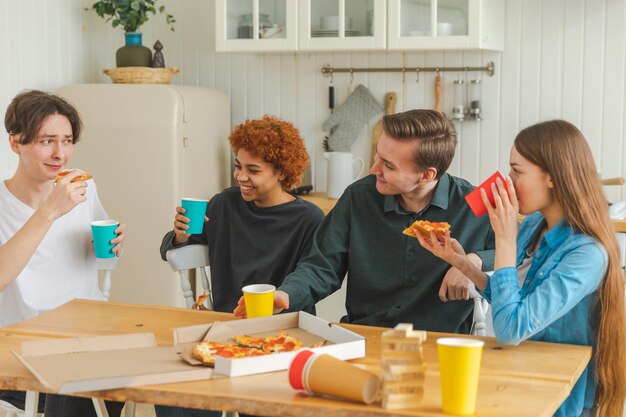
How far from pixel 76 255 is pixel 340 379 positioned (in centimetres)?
131

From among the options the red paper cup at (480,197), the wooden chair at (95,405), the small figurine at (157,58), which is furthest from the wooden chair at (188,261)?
the small figurine at (157,58)

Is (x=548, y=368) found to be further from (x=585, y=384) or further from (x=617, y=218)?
(x=617, y=218)

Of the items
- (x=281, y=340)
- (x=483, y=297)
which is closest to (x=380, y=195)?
(x=483, y=297)

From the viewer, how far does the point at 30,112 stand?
2617 millimetres

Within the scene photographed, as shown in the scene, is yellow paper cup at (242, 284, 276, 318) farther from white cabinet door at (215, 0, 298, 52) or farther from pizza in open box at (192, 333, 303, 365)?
white cabinet door at (215, 0, 298, 52)

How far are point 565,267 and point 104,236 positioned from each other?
123 cm

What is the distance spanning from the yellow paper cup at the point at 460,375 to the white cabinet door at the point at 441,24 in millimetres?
2417

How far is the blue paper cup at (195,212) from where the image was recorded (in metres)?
2.64

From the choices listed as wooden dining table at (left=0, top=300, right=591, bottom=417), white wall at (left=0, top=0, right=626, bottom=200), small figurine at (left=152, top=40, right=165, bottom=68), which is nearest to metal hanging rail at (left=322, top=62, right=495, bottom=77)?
white wall at (left=0, top=0, right=626, bottom=200)

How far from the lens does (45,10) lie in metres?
4.24

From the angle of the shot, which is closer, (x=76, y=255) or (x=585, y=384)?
(x=585, y=384)

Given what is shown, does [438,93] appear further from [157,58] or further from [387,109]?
[157,58]

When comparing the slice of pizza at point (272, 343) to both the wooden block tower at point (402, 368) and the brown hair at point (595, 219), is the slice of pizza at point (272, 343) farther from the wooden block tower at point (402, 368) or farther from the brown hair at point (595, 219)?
the brown hair at point (595, 219)

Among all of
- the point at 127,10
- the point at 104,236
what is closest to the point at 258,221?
the point at 104,236
